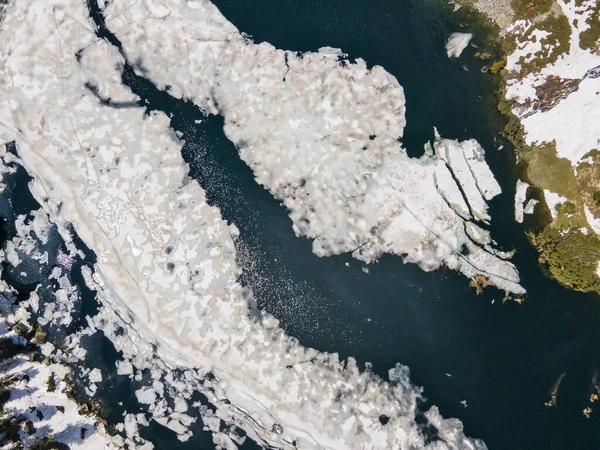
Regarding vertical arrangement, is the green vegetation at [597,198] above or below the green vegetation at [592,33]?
below

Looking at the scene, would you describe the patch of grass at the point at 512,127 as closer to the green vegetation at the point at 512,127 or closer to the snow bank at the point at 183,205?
the green vegetation at the point at 512,127

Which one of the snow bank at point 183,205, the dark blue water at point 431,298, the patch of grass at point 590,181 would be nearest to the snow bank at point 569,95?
the patch of grass at point 590,181

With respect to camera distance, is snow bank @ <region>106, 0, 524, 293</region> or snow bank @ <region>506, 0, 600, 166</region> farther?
snow bank @ <region>506, 0, 600, 166</region>

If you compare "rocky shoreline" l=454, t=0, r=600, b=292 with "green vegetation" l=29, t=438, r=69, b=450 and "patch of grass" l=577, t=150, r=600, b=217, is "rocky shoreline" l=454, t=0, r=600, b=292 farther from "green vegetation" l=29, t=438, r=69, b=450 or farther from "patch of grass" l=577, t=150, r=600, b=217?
"green vegetation" l=29, t=438, r=69, b=450

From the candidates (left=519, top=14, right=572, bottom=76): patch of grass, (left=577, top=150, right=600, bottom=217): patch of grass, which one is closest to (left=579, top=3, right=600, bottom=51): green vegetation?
(left=519, top=14, right=572, bottom=76): patch of grass

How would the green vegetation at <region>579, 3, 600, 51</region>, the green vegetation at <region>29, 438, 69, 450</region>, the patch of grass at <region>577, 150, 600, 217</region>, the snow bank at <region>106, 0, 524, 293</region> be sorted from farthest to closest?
1. the green vegetation at <region>29, 438, 69, 450</region>
2. the patch of grass at <region>577, 150, 600, 217</region>
3. the green vegetation at <region>579, 3, 600, 51</region>
4. the snow bank at <region>106, 0, 524, 293</region>

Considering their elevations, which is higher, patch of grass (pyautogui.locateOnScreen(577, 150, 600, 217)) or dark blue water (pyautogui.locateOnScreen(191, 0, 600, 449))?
patch of grass (pyautogui.locateOnScreen(577, 150, 600, 217))

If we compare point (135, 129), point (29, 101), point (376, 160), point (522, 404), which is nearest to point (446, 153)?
point (376, 160)
